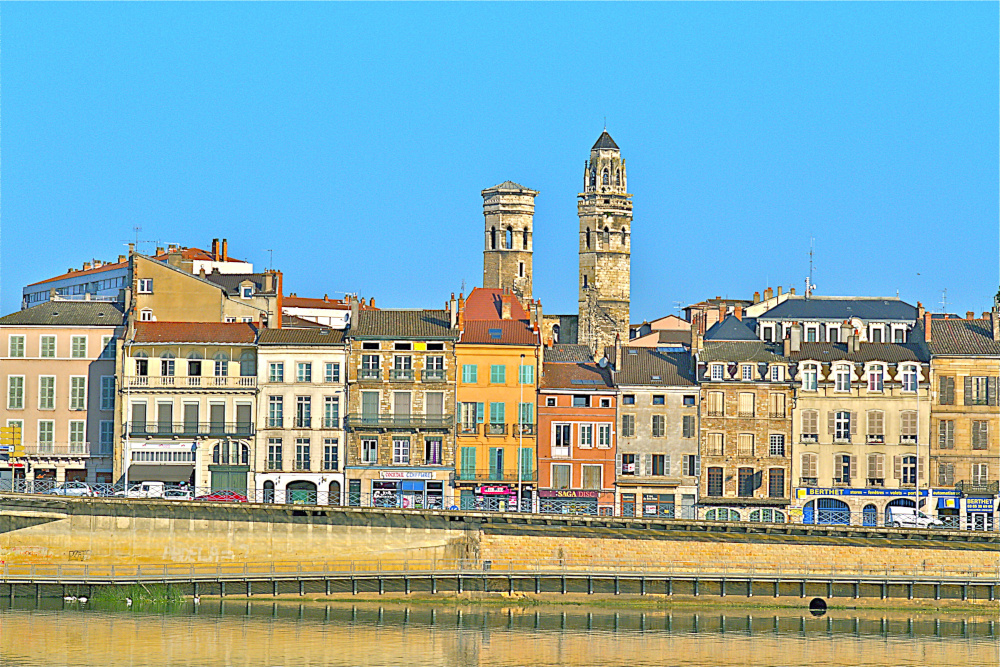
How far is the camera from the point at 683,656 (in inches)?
2530

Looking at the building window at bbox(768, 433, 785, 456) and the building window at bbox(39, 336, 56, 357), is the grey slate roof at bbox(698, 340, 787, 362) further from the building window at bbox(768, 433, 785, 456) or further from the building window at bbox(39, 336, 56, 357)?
the building window at bbox(39, 336, 56, 357)

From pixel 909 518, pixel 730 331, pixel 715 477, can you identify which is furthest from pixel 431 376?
pixel 730 331

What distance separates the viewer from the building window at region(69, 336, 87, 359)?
286 ft

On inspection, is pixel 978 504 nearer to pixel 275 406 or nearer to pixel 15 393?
pixel 275 406

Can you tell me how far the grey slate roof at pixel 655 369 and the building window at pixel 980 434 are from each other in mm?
12337

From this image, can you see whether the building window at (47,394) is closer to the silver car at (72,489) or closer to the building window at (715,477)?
the silver car at (72,489)

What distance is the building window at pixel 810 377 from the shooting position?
85500 millimetres

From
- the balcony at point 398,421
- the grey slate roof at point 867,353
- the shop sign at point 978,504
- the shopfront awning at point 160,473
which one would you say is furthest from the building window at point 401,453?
the shop sign at point 978,504

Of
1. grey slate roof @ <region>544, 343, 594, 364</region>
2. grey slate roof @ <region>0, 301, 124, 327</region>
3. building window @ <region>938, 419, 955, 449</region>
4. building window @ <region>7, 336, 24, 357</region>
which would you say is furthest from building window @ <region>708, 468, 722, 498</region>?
building window @ <region>7, 336, 24, 357</region>

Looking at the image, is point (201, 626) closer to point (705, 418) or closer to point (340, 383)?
point (340, 383)

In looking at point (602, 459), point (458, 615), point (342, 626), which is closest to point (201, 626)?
point (342, 626)

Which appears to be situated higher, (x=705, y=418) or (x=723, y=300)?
(x=723, y=300)

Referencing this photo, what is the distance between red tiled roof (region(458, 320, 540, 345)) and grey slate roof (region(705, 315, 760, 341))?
15387 millimetres

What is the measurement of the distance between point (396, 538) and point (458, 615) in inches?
241
